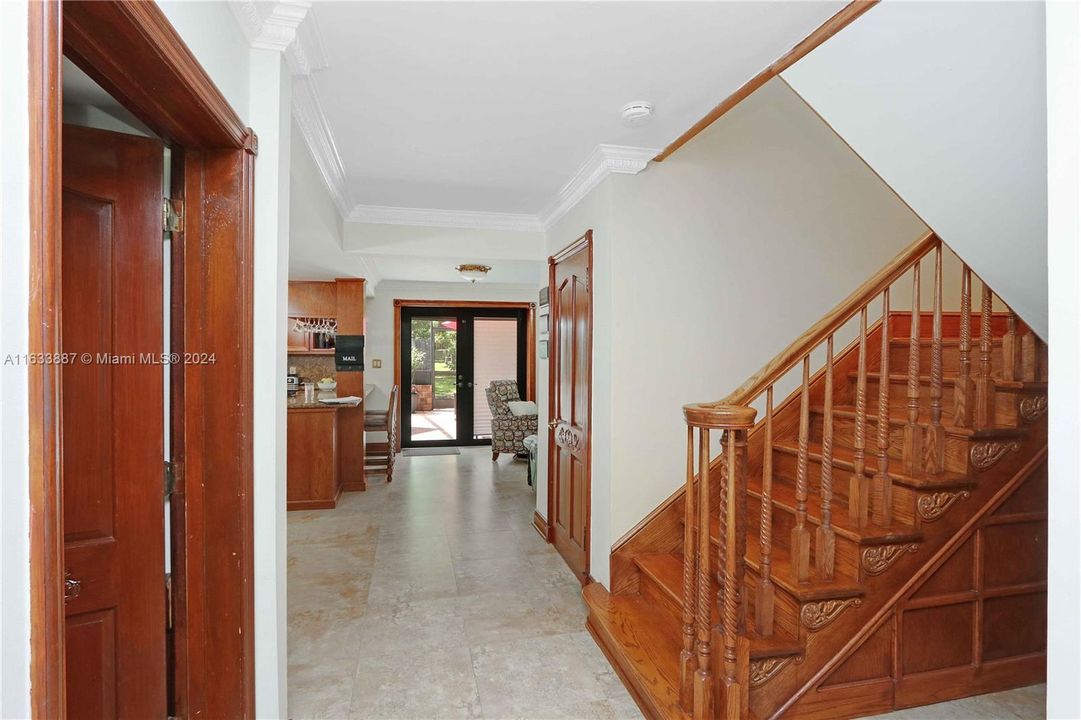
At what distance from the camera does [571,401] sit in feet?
11.5

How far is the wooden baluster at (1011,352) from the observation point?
210 cm

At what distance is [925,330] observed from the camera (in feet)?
Answer: 11.4

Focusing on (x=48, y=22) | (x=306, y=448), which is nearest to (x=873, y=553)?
(x=48, y=22)

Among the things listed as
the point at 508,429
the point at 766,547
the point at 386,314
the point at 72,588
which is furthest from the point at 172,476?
the point at 386,314

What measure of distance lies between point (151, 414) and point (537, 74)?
68.2 inches

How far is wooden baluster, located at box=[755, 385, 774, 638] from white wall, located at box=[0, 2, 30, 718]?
6.15ft

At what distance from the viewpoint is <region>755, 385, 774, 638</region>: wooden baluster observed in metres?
1.90

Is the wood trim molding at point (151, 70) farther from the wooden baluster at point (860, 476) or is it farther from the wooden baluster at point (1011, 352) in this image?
the wooden baluster at point (1011, 352)

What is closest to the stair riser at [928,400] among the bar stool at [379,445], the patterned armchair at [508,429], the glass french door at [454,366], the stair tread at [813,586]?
the stair tread at [813,586]

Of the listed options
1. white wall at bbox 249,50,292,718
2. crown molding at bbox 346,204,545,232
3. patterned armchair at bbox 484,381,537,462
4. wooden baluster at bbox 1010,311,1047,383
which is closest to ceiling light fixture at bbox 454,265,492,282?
crown molding at bbox 346,204,545,232

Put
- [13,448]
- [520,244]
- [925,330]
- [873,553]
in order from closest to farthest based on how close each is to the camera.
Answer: [13,448], [873,553], [925,330], [520,244]

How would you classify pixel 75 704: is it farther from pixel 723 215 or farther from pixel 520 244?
pixel 520 244

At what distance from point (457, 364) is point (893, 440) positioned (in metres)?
6.30

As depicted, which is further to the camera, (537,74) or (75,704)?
(537,74)
